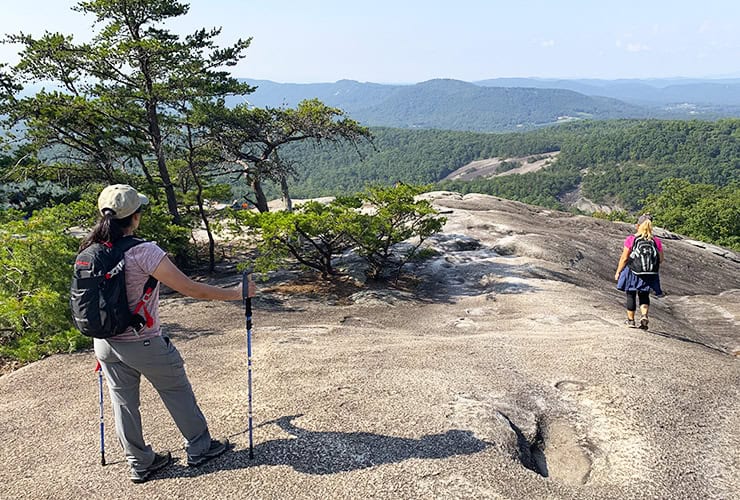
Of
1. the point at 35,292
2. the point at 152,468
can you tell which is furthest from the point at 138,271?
the point at 35,292

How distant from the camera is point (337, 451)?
5301 millimetres

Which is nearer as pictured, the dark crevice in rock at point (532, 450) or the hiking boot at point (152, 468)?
the hiking boot at point (152, 468)

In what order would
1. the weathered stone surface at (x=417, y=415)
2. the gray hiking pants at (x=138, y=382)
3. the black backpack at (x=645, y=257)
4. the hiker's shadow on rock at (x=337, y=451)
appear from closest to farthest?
the gray hiking pants at (x=138, y=382) → the weathered stone surface at (x=417, y=415) → the hiker's shadow on rock at (x=337, y=451) → the black backpack at (x=645, y=257)

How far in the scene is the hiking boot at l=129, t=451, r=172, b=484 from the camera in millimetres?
4801

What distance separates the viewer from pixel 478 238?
2336 centimetres

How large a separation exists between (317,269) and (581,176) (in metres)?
144

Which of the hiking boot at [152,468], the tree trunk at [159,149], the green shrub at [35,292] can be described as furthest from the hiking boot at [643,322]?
the tree trunk at [159,149]

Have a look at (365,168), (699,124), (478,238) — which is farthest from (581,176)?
(478,238)

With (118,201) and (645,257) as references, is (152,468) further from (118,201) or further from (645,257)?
(645,257)

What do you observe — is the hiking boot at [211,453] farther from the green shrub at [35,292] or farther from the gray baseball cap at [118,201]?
the green shrub at [35,292]

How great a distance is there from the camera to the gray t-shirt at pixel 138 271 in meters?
4.21

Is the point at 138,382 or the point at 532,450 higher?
the point at 138,382

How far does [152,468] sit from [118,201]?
273cm

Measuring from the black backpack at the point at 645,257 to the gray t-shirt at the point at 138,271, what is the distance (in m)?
9.69
